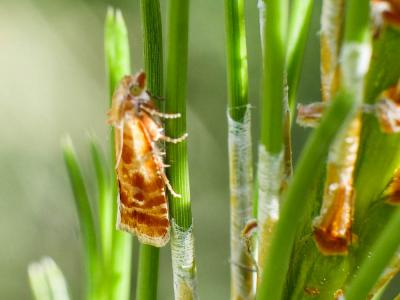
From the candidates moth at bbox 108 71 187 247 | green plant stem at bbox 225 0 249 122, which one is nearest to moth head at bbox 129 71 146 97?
moth at bbox 108 71 187 247

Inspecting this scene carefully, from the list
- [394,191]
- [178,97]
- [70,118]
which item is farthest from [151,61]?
[70,118]

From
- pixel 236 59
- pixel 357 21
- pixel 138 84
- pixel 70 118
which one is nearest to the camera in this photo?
pixel 357 21

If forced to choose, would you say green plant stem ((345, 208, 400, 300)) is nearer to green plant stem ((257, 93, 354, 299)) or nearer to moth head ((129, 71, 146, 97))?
green plant stem ((257, 93, 354, 299))

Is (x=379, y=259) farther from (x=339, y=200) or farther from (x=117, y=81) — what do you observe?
(x=117, y=81)

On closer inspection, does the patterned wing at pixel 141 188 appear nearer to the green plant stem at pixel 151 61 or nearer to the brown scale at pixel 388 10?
the green plant stem at pixel 151 61

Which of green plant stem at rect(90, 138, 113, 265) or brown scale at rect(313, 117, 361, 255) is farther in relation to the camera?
green plant stem at rect(90, 138, 113, 265)

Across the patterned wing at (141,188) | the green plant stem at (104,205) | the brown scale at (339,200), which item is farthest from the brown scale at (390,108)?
the green plant stem at (104,205)
